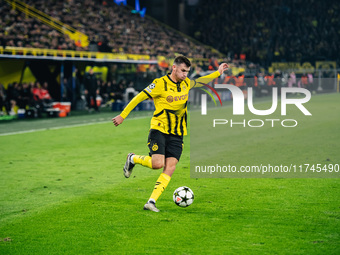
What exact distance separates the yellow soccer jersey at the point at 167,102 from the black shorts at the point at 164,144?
0.07 metres

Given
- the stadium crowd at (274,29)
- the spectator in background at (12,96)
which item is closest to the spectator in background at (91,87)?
the spectator in background at (12,96)

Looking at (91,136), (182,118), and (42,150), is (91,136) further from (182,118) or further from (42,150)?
(182,118)

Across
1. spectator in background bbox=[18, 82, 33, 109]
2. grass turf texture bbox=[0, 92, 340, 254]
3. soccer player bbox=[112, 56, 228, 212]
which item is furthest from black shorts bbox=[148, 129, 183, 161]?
spectator in background bbox=[18, 82, 33, 109]

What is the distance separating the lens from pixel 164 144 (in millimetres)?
6957

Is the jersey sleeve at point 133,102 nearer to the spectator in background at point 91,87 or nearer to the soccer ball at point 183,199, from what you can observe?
the soccer ball at point 183,199

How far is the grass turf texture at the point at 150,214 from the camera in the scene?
5.45 metres

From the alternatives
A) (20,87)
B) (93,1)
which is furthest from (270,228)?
(93,1)

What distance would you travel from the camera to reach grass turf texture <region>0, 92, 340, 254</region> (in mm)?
5449

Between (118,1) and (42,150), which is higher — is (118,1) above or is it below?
above

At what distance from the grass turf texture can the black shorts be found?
0.74 meters

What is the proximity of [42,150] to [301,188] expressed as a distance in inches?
284

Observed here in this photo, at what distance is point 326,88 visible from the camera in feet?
134

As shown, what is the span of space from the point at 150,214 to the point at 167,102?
141cm

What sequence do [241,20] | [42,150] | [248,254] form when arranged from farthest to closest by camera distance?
[241,20], [42,150], [248,254]
